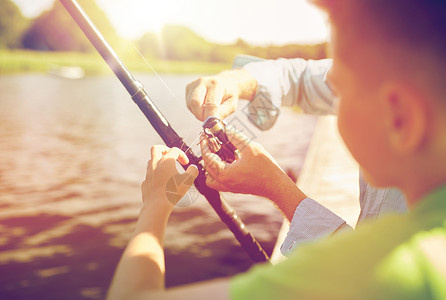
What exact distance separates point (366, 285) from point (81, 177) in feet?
40.5

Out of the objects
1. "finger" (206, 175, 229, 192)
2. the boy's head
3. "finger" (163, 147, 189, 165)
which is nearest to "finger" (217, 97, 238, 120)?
"finger" (206, 175, 229, 192)

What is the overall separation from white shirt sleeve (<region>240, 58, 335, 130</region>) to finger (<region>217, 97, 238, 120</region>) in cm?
21

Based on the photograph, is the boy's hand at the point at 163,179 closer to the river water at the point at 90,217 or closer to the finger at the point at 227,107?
the river water at the point at 90,217

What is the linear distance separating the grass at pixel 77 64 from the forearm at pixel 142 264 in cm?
4558

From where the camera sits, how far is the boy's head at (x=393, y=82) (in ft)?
2.59

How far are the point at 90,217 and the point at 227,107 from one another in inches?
313

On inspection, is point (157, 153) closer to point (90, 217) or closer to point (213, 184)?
point (213, 184)

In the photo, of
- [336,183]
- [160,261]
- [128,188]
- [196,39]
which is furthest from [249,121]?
[196,39]

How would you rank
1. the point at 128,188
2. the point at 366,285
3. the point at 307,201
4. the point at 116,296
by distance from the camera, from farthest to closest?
the point at 128,188, the point at 307,201, the point at 116,296, the point at 366,285

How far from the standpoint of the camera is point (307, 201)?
5.42ft

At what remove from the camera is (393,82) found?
814mm

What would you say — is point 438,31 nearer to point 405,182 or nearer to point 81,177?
point 405,182

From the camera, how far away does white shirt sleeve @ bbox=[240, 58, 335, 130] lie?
7.37 feet

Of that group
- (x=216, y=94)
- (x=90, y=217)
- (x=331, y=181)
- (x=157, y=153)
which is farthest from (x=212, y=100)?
(x=90, y=217)
